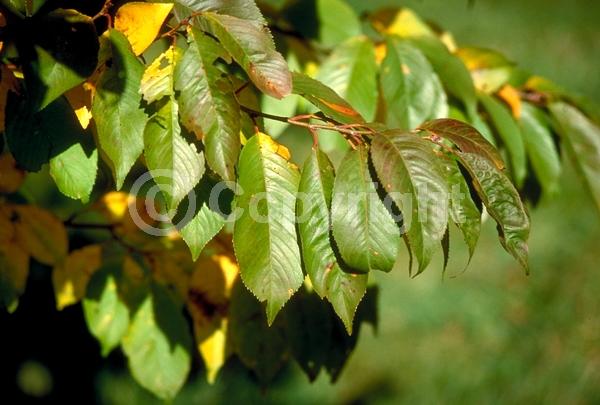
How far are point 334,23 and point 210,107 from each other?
0.62m

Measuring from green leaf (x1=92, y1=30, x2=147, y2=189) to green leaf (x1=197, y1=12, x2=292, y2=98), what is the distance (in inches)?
3.8

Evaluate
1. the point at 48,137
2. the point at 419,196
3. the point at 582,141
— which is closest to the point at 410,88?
the point at 582,141

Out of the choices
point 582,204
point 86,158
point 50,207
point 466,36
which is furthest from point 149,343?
point 466,36

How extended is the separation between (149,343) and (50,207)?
104cm

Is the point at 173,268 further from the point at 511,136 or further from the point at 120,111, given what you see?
the point at 511,136

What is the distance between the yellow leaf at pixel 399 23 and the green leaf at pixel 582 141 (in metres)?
0.27

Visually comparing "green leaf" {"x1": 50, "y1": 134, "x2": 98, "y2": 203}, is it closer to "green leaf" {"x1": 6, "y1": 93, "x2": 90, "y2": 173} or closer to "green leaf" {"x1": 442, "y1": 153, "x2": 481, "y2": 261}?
"green leaf" {"x1": 6, "y1": 93, "x2": 90, "y2": 173}

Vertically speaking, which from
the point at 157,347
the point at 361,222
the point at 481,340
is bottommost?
the point at 481,340

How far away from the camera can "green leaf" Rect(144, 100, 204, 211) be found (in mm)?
717

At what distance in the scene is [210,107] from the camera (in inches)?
28.1

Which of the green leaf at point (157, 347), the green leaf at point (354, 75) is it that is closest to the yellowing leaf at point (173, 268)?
the green leaf at point (157, 347)

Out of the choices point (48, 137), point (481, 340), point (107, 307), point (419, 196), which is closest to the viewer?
point (419, 196)

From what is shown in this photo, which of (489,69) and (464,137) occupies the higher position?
(464,137)

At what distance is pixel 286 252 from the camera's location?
29.8 inches
